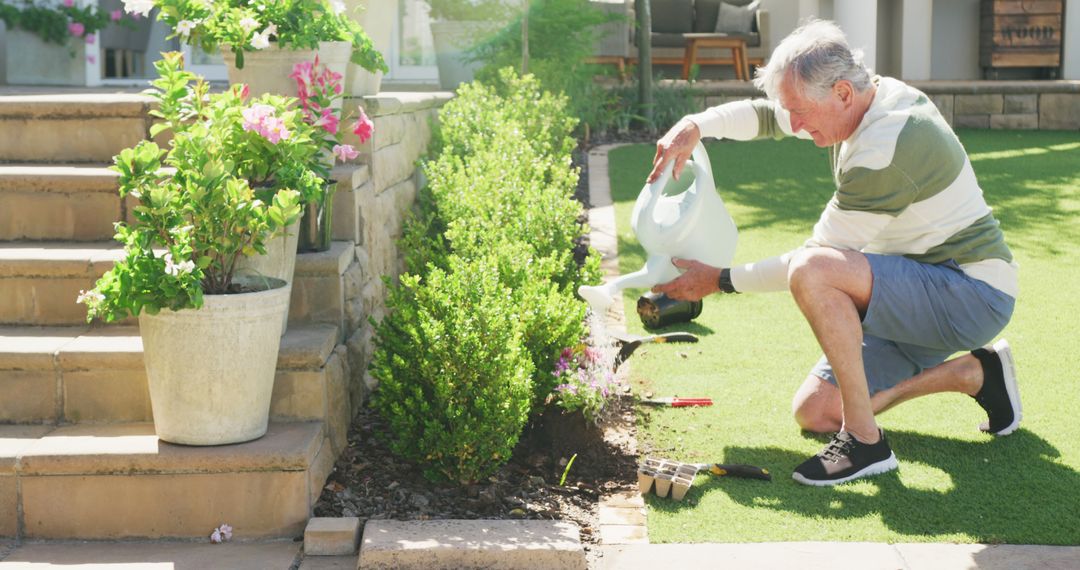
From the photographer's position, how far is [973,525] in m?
2.93

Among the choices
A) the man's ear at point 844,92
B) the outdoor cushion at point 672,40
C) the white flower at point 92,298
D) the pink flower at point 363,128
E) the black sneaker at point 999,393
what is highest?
the outdoor cushion at point 672,40

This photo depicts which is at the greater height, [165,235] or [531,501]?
[165,235]

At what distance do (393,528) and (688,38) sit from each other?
1082 cm

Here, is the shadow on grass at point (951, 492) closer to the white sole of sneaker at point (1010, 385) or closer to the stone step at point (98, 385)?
the white sole of sneaker at point (1010, 385)

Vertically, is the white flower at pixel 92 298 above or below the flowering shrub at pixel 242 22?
below

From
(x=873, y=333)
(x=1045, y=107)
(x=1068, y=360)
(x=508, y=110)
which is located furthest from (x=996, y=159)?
(x=873, y=333)

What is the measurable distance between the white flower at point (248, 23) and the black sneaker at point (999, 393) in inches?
91.0

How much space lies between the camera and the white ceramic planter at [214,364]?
284cm

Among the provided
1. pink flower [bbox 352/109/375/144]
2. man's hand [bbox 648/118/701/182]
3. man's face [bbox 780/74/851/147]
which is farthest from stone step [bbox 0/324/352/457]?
man's face [bbox 780/74/851/147]

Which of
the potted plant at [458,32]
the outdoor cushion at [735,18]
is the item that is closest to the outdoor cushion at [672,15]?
the outdoor cushion at [735,18]

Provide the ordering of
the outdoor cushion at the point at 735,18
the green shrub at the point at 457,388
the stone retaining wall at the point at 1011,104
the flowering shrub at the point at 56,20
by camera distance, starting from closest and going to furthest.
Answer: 1. the green shrub at the point at 457,388
2. the flowering shrub at the point at 56,20
3. the stone retaining wall at the point at 1011,104
4. the outdoor cushion at the point at 735,18

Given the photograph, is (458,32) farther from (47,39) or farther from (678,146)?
(678,146)

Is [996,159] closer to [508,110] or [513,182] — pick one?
[508,110]

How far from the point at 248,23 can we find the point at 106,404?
1135 mm
